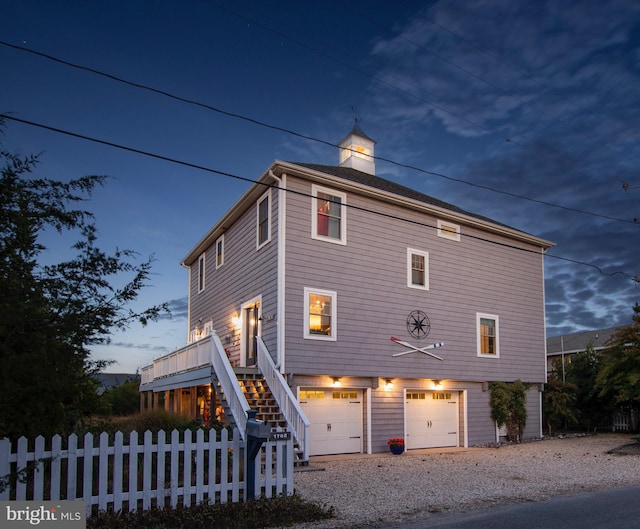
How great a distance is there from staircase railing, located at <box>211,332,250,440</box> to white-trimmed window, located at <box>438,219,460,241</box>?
28.1ft

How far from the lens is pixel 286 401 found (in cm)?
1362

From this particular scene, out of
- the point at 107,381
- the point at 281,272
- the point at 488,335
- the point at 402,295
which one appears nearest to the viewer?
the point at 281,272

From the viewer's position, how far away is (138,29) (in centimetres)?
1102

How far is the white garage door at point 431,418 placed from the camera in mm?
18219

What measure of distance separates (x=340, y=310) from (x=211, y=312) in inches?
279

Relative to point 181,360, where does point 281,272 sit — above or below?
above

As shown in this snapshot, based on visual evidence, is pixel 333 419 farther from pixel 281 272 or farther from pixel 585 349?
pixel 585 349

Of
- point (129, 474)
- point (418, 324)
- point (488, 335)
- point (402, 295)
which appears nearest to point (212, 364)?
point (402, 295)

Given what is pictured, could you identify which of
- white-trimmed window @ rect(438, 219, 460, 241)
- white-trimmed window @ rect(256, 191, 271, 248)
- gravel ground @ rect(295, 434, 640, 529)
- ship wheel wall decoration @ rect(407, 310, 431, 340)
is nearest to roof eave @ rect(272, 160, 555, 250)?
white-trimmed window @ rect(438, 219, 460, 241)

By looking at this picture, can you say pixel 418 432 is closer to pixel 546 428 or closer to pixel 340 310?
pixel 340 310

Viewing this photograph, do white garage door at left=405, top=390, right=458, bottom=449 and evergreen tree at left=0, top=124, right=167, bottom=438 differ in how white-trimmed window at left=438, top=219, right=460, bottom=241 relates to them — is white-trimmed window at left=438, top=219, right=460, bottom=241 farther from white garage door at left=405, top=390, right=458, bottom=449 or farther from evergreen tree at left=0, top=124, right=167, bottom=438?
evergreen tree at left=0, top=124, right=167, bottom=438

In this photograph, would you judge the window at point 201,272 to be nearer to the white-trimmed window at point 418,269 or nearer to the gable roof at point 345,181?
the gable roof at point 345,181

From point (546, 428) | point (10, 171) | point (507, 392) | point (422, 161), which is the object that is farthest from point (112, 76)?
point (546, 428)

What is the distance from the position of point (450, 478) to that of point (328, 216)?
7.89m
